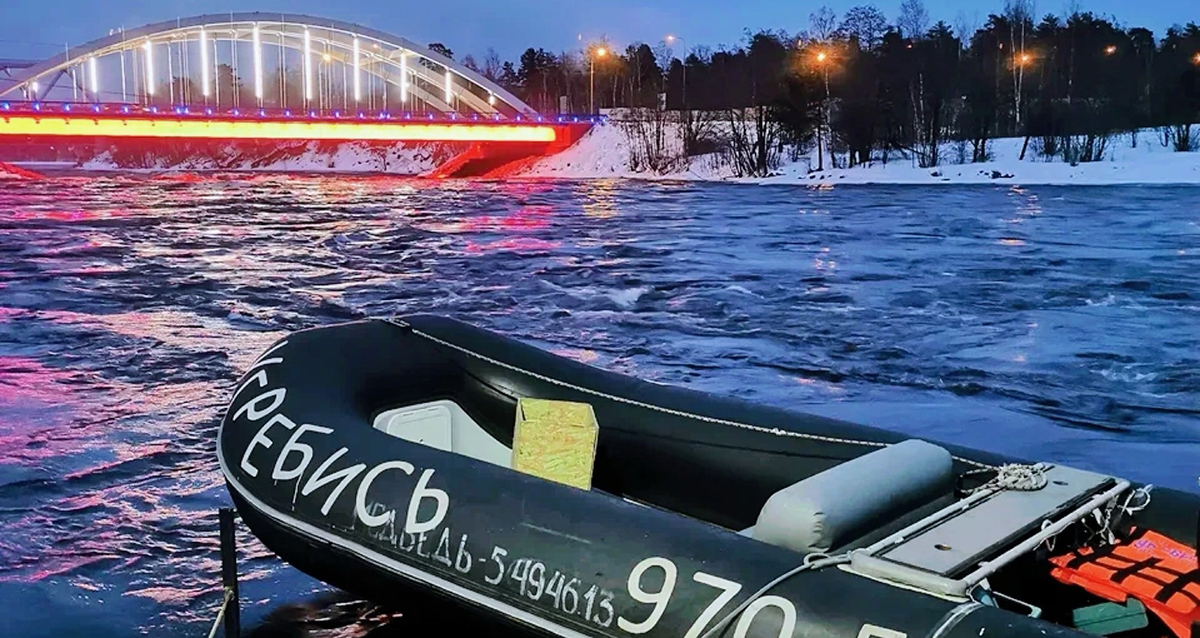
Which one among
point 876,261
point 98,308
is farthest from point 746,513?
point 876,261

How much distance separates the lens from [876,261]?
17.1m

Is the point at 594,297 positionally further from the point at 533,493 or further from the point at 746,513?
the point at 533,493

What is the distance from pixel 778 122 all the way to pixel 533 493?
56.8 meters

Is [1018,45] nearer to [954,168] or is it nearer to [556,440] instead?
[954,168]

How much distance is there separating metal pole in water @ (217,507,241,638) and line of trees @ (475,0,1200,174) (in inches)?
1945

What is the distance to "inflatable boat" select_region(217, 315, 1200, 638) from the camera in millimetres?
2746

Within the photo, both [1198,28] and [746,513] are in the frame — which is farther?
[1198,28]

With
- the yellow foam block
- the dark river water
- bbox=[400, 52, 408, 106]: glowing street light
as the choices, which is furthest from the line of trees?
the yellow foam block

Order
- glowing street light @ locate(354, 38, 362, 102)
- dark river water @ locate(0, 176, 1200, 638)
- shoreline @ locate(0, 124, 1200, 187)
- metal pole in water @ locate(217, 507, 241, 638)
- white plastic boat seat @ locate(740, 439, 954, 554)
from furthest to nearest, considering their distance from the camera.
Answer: glowing street light @ locate(354, 38, 362, 102) < shoreline @ locate(0, 124, 1200, 187) < dark river water @ locate(0, 176, 1200, 638) < metal pole in water @ locate(217, 507, 241, 638) < white plastic boat seat @ locate(740, 439, 954, 554)

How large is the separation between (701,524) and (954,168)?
48.0m

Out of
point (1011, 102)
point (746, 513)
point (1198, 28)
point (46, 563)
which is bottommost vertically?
point (46, 563)

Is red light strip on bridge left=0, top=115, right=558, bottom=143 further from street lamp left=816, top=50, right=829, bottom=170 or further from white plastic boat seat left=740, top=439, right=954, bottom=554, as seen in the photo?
white plastic boat seat left=740, top=439, right=954, bottom=554

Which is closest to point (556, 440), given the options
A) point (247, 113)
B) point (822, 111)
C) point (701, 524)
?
point (701, 524)

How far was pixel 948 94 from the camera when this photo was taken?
5941 centimetres
